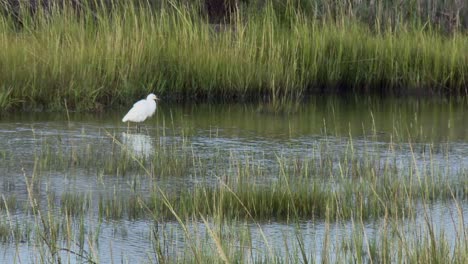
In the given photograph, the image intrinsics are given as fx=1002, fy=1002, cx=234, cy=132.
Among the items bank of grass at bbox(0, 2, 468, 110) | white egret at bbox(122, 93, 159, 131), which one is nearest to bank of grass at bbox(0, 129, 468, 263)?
white egret at bbox(122, 93, 159, 131)

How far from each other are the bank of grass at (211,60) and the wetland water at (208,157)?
0.44 meters

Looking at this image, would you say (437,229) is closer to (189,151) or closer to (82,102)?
(189,151)

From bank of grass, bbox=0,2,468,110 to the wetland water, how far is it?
438 millimetres

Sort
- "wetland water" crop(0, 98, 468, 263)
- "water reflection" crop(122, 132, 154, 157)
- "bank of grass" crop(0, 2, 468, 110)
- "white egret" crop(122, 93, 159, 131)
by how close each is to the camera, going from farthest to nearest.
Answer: "bank of grass" crop(0, 2, 468, 110) < "white egret" crop(122, 93, 159, 131) < "water reflection" crop(122, 132, 154, 157) < "wetland water" crop(0, 98, 468, 263)

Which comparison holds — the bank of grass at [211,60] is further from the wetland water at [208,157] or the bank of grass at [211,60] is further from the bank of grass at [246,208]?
the bank of grass at [246,208]

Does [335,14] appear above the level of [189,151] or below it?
above

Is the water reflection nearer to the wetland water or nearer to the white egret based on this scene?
the wetland water

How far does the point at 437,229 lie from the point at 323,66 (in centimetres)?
659

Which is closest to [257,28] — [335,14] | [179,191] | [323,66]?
[323,66]

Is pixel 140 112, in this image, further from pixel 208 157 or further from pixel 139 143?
pixel 208 157

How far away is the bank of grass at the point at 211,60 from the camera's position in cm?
1031

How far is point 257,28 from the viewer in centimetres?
1235

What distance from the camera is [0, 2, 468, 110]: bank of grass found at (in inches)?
406

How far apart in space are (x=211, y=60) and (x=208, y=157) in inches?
143
